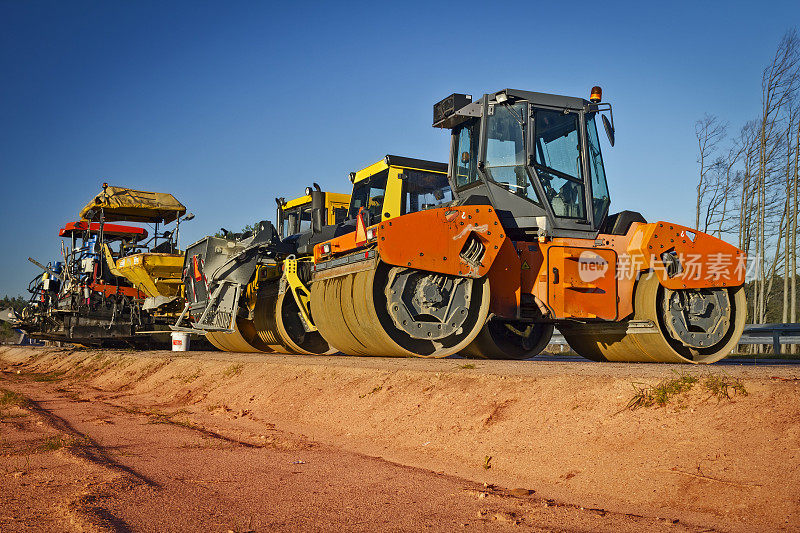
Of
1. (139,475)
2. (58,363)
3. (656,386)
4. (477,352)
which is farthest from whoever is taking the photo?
(58,363)

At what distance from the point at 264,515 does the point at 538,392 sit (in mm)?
2250

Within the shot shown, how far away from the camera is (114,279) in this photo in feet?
52.4

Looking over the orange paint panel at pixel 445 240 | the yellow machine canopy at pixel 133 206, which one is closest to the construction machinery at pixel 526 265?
the orange paint panel at pixel 445 240

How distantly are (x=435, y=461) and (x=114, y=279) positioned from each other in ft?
44.2

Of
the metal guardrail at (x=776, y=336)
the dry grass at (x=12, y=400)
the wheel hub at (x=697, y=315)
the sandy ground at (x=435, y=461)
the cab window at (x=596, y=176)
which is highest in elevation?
the cab window at (x=596, y=176)

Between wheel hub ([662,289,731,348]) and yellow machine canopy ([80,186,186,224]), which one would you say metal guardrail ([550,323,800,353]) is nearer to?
wheel hub ([662,289,731,348])

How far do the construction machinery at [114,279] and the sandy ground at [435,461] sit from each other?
26.3ft

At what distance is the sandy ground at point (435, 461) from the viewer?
300 centimetres

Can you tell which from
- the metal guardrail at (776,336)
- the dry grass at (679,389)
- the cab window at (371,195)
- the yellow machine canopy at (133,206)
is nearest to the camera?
Result: the dry grass at (679,389)

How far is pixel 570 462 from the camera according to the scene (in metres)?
3.83

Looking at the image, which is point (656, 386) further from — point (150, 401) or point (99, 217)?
point (99, 217)

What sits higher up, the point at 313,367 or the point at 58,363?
the point at 313,367

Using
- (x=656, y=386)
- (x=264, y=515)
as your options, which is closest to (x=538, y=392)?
Result: (x=656, y=386)

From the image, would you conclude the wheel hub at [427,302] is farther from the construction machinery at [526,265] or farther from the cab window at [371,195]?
the cab window at [371,195]
